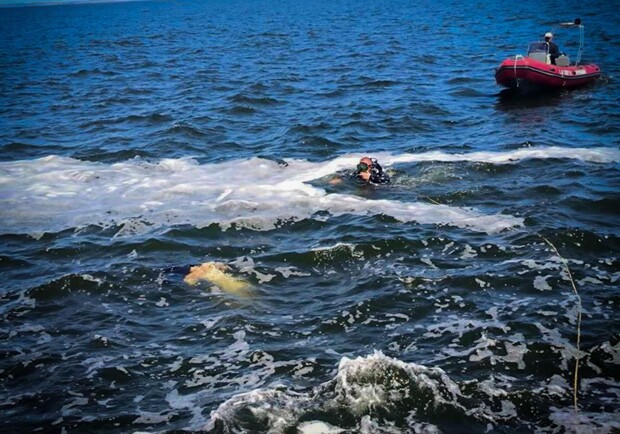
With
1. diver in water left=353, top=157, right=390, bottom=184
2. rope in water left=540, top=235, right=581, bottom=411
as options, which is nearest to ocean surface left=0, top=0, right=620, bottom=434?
rope in water left=540, top=235, right=581, bottom=411

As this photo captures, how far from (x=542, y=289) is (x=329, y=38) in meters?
40.0

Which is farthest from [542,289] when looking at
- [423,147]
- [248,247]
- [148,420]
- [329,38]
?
[329,38]

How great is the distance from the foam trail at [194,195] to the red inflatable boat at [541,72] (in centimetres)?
626

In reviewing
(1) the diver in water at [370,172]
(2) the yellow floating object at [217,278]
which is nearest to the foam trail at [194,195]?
(1) the diver in water at [370,172]

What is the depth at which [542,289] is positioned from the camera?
31.1 feet

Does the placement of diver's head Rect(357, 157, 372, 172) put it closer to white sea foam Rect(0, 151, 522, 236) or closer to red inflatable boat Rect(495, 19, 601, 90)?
white sea foam Rect(0, 151, 522, 236)

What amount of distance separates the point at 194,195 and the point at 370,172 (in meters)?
4.32

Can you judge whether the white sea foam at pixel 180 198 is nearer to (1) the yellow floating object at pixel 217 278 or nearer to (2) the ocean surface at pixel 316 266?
(2) the ocean surface at pixel 316 266

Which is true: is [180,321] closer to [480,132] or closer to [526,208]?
[526,208]

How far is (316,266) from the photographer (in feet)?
35.1

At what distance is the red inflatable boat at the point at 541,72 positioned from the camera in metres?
21.1

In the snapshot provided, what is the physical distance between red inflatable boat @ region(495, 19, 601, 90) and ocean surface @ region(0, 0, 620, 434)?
630 millimetres

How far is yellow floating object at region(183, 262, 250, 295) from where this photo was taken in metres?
9.95

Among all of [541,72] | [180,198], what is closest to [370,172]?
[180,198]
